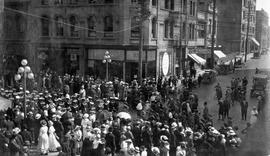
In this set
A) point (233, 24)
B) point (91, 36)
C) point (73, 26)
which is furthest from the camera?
point (233, 24)

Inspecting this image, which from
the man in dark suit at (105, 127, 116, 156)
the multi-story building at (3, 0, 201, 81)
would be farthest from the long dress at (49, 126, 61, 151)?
the multi-story building at (3, 0, 201, 81)

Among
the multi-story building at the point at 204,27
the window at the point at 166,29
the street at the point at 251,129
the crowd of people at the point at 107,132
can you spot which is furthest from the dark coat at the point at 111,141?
the multi-story building at the point at 204,27

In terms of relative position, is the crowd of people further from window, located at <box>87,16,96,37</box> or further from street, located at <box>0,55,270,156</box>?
window, located at <box>87,16,96,37</box>

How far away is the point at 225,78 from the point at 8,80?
17.0 metres

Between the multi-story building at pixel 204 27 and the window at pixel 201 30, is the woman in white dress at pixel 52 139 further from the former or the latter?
the window at pixel 201 30

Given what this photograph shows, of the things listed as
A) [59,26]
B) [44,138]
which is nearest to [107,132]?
[44,138]

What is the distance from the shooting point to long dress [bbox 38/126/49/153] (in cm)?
1284

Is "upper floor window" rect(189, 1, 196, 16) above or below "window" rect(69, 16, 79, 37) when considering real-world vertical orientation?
above

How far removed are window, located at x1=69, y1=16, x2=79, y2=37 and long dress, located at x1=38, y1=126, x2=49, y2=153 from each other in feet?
59.9

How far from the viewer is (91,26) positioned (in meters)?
30.0

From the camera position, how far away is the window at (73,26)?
3031 cm

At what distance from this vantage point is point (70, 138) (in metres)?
12.6

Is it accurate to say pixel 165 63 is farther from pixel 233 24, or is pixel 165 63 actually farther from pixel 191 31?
pixel 233 24

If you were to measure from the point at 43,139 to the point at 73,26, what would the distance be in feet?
61.5
